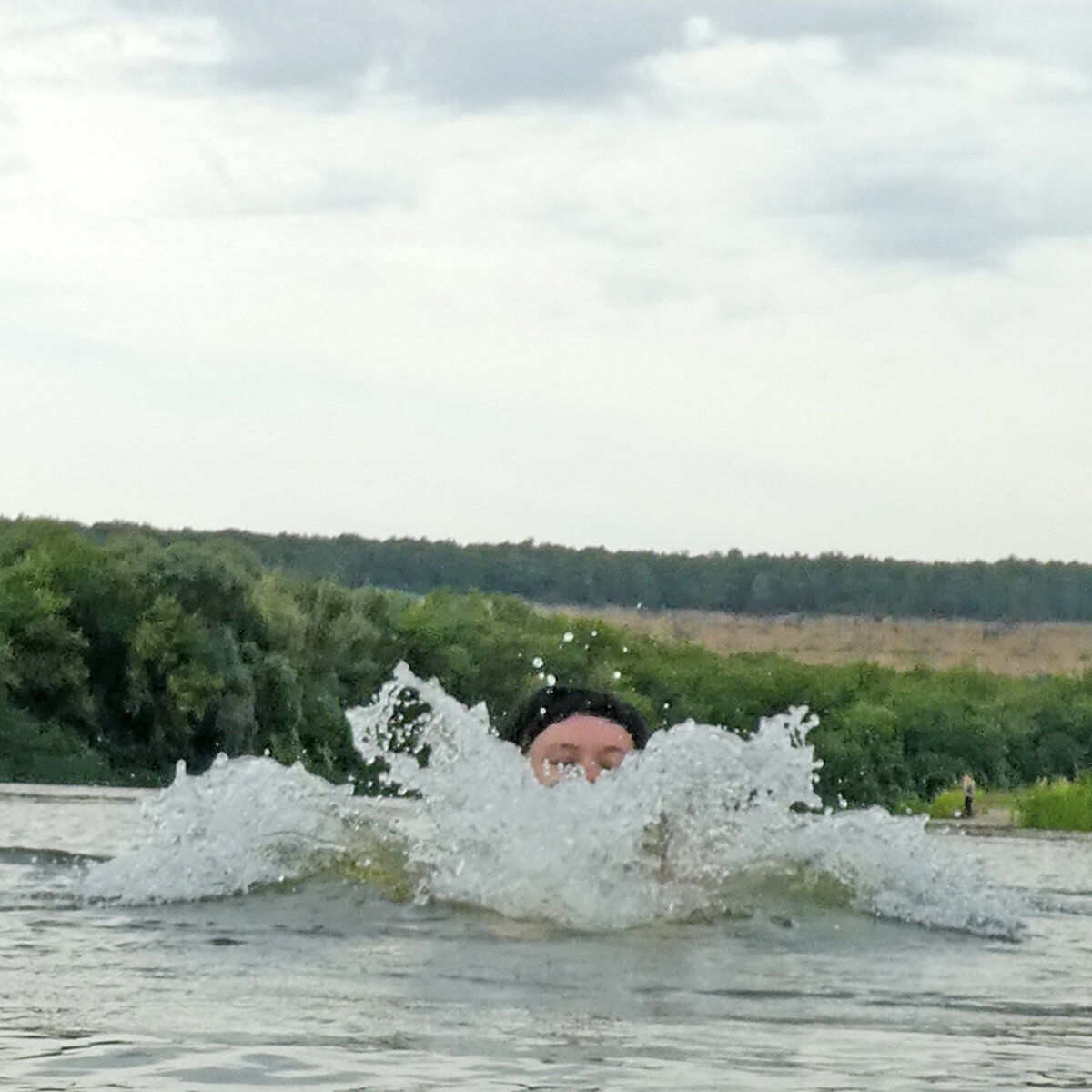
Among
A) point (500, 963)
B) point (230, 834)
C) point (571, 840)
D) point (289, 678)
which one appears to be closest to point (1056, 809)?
point (230, 834)

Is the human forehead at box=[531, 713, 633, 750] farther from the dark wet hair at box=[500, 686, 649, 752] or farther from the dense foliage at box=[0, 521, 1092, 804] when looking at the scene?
the dense foliage at box=[0, 521, 1092, 804]

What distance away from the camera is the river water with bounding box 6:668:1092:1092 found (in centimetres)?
880

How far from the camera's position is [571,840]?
13961mm

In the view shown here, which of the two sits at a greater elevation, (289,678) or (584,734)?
(289,678)

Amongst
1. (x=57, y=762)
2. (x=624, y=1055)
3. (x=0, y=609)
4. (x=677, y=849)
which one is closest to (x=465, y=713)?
(x=677, y=849)

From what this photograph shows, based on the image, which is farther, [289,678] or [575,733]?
[289,678]

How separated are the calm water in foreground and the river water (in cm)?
2

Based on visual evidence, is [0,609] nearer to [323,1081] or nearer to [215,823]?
[215,823]

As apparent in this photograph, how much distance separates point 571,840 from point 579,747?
0.77m

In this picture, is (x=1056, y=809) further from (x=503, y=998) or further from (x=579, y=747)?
(x=503, y=998)

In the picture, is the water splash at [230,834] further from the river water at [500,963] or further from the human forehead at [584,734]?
the human forehead at [584,734]

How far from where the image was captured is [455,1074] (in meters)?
8.46

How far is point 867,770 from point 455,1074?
11031 centimetres

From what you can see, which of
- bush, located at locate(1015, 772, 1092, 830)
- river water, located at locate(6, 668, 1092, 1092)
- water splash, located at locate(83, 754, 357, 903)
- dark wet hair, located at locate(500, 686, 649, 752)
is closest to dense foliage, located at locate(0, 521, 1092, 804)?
bush, located at locate(1015, 772, 1092, 830)
